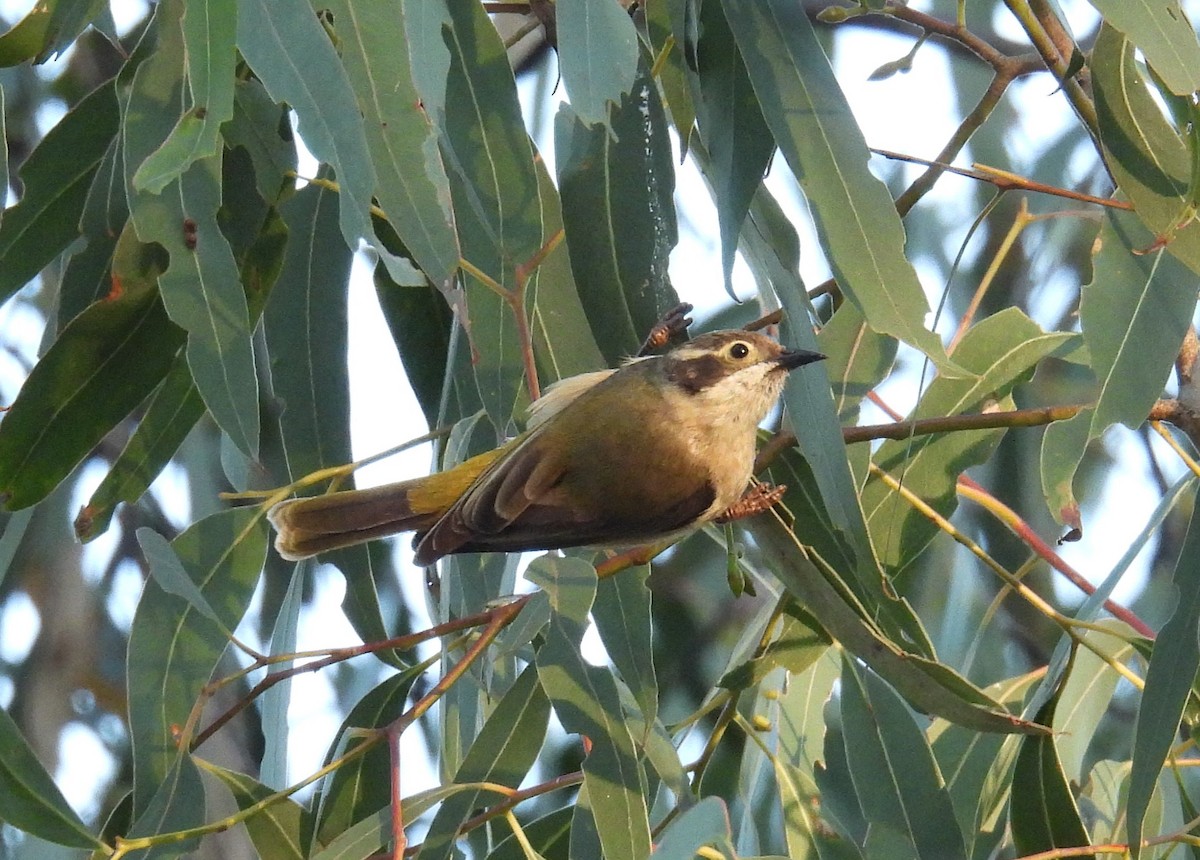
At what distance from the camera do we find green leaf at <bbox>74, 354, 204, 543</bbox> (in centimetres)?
238

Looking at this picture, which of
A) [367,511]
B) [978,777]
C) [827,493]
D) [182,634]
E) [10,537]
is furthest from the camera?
[10,537]

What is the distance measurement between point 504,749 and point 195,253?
2.97ft

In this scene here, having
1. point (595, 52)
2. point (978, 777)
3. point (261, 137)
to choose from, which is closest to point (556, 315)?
point (261, 137)

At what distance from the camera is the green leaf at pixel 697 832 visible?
1473 mm

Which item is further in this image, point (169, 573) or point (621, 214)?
point (621, 214)

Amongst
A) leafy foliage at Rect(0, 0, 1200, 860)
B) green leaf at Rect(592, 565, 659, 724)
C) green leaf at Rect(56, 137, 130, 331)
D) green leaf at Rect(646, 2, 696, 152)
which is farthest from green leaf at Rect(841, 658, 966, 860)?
green leaf at Rect(56, 137, 130, 331)

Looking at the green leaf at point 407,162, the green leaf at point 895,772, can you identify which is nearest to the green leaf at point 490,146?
the green leaf at point 407,162

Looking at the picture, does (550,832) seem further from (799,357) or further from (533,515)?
(799,357)

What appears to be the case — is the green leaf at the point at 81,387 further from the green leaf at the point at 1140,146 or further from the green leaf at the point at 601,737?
the green leaf at the point at 1140,146

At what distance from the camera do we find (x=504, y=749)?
222cm

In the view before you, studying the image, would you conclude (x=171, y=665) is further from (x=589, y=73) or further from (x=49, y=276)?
(x=49, y=276)

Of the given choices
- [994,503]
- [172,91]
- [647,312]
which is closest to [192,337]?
[172,91]

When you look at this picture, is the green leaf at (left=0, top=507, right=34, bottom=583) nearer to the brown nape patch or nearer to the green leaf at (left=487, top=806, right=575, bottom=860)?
the green leaf at (left=487, top=806, right=575, bottom=860)

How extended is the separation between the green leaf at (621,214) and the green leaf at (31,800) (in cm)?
109
